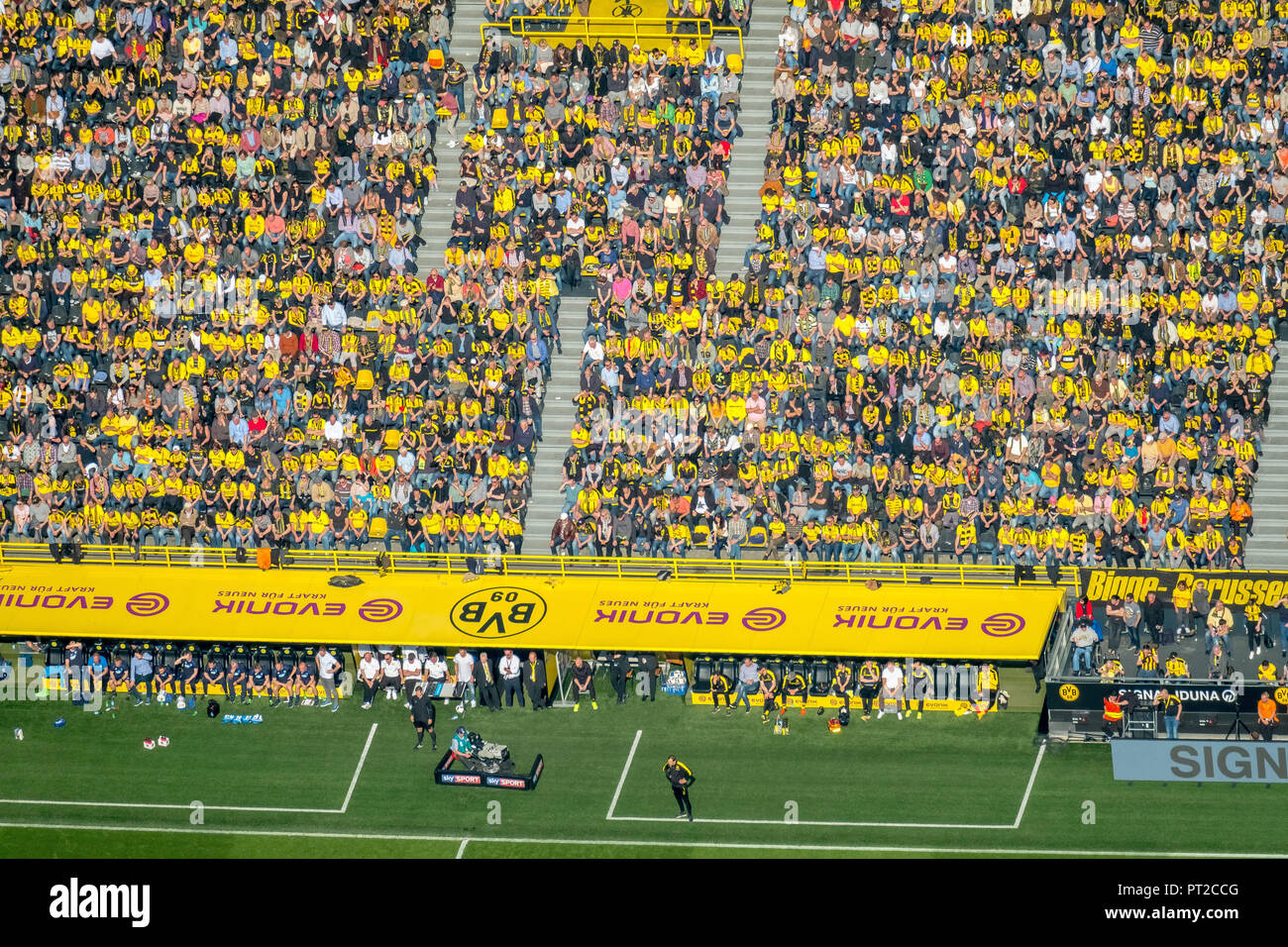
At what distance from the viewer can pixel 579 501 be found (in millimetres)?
42406

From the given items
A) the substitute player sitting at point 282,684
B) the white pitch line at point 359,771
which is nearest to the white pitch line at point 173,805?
the white pitch line at point 359,771

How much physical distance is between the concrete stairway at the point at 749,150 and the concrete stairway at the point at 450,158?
5671 mm

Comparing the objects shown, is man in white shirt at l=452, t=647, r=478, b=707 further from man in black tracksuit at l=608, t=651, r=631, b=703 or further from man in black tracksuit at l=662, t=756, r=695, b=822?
man in black tracksuit at l=662, t=756, r=695, b=822

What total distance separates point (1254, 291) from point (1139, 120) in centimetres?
422

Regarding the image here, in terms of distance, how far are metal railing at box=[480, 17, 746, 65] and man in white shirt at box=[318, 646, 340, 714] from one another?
47.1 feet

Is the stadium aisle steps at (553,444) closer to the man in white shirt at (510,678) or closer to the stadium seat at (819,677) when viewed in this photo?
the man in white shirt at (510,678)

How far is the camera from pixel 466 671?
40.8 m

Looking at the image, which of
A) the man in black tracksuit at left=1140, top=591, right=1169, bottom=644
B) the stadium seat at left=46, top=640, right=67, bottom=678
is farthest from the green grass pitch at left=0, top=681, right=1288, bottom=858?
the man in black tracksuit at left=1140, top=591, right=1169, bottom=644

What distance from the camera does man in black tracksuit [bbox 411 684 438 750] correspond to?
3981cm

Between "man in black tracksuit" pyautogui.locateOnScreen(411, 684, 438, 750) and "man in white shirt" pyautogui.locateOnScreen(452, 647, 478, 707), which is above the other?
"man in white shirt" pyautogui.locateOnScreen(452, 647, 478, 707)

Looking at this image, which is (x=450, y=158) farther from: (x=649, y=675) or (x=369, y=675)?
(x=649, y=675)

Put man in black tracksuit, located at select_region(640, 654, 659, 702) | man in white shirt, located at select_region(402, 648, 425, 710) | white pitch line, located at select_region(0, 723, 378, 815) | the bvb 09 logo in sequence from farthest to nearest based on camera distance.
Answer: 1. man in white shirt, located at select_region(402, 648, 425, 710)
2. man in black tracksuit, located at select_region(640, 654, 659, 702)
3. the bvb 09 logo
4. white pitch line, located at select_region(0, 723, 378, 815)

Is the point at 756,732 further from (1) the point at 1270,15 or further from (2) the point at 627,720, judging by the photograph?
(1) the point at 1270,15

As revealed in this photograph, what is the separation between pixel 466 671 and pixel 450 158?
1160 centimetres
